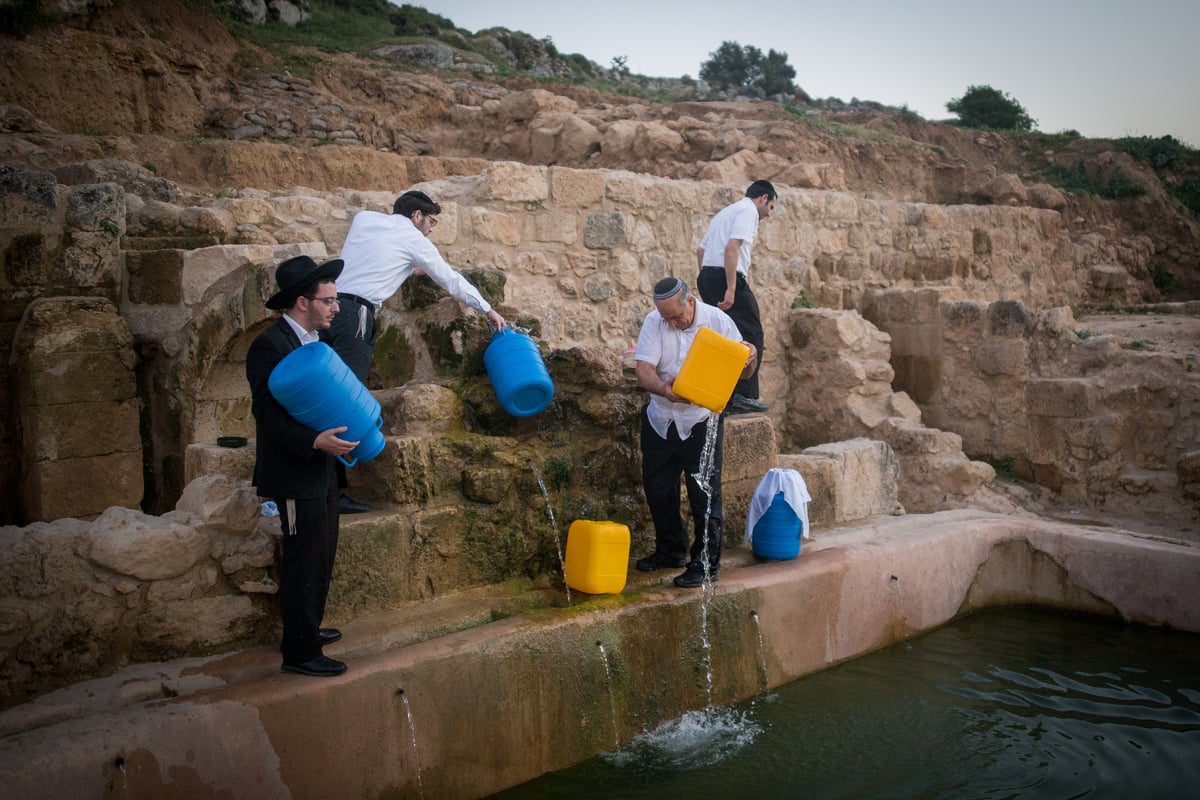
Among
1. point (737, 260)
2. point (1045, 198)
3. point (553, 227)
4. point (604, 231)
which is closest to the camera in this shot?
point (737, 260)

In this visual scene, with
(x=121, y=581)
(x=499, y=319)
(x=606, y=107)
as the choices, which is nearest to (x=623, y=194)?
(x=499, y=319)

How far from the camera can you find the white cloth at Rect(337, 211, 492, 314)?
15.5 feet

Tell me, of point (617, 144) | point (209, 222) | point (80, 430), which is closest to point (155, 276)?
point (209, 222)

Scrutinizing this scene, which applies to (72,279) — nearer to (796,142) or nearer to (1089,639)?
(1089,639)

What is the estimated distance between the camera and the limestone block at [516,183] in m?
7.47

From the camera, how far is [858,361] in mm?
9055

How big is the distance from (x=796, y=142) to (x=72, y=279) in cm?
977

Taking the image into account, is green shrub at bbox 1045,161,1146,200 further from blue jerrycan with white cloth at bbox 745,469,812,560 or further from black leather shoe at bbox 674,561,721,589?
black leather shoe at bbox 674,561,721,589

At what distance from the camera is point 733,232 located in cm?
683

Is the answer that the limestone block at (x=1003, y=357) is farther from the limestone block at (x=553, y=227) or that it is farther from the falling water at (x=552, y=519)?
the falling water at (x=552, y=519)

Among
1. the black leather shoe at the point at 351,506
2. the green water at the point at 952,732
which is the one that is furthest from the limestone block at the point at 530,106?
the black leather shoe at the point at 351,506

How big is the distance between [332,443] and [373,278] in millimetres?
1473

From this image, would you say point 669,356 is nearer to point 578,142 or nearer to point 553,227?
point 553,227

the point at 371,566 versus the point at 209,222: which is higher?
the point at 209,222
